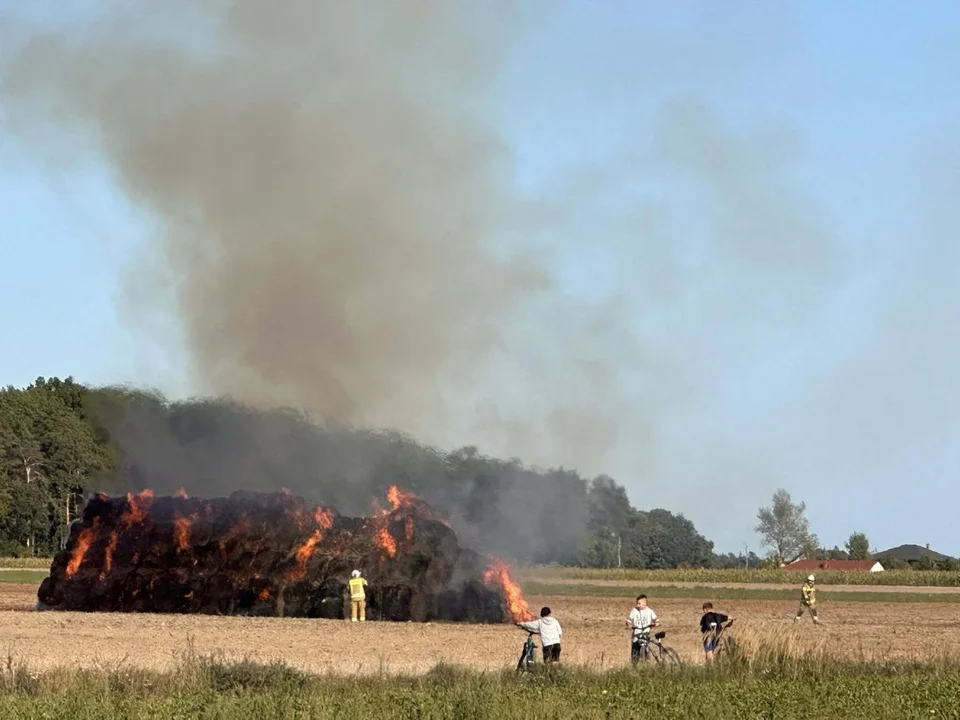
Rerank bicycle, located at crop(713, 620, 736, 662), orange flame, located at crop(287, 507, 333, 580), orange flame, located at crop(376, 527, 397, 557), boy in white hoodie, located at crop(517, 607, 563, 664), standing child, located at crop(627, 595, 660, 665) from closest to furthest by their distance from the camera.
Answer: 1. bicycle, located at crop(713, 620, 736, 662)
2. boy in white hoodie, located at crop(517, 607, 563, 664)
3. standing child, located at crop(627, 595, 660, 665)
4. orange flame, located at crop(287, 507, 333, 580)
5. orange flame, located at crop(376, 527, 397, 557)

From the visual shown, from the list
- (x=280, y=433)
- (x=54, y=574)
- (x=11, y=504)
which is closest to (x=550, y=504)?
(x=280, y=433)

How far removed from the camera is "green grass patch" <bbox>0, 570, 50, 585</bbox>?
67188 millimetres

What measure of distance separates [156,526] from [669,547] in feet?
357

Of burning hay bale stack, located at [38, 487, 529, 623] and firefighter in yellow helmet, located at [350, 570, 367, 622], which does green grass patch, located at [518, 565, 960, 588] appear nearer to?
burning hay bale stack, located at [38, 487, 529, 623]

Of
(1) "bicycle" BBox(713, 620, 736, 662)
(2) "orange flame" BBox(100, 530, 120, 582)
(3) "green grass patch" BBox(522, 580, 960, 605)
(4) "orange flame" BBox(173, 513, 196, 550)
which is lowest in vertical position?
(1) "bicycle" BBox(713, 620, 736, 662)

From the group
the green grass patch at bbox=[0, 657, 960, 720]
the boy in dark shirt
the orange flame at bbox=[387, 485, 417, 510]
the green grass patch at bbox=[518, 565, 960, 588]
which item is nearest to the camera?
the green grass patch at bbox=[0, 657, 960, 720]

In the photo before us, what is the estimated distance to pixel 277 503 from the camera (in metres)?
42.8

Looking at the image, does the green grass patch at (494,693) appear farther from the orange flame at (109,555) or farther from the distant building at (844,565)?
the distant building at (844,565)

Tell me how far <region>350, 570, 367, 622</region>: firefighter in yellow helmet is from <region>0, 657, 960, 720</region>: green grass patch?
18.3m

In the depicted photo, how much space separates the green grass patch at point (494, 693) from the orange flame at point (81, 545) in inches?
821

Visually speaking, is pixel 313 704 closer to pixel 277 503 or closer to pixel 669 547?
pixel 277 503

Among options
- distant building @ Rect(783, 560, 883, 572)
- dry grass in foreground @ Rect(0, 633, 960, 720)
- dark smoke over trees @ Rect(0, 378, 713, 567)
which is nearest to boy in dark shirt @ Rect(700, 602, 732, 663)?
dry grass in foreground @ Rect(0, 633, 960, 720)

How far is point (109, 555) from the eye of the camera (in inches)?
1698

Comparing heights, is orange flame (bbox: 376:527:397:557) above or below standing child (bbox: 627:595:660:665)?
above
